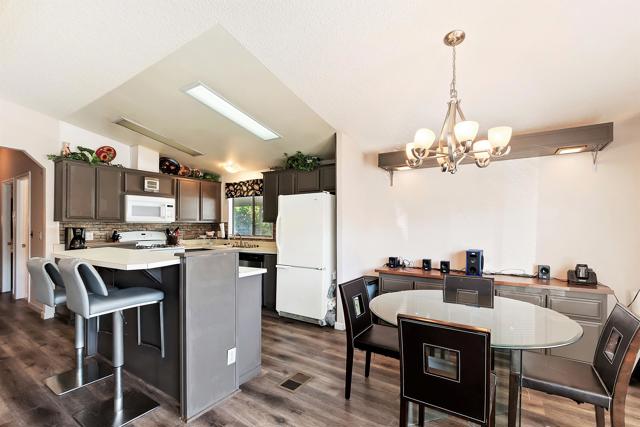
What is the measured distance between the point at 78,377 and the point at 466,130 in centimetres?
348

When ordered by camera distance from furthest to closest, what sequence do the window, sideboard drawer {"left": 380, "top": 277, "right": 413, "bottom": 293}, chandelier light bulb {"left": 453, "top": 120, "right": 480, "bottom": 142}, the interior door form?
1. the window
2. the interior door
3. sideboard drawer {"left": 380, "top": 277, "right": 413, "bottom": 293}
4. chandelier light bulb {"left": 453, "top": 120, "right": 480, "bottom": 142}

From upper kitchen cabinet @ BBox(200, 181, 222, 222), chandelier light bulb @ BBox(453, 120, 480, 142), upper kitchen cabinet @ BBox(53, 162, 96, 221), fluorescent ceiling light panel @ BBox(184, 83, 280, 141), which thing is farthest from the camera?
upper kitchen cabinet @ BBox(200, 181, 222, 222)

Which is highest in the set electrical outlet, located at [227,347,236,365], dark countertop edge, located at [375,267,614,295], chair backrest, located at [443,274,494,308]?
chair backrest, located at [443,274,494,308]

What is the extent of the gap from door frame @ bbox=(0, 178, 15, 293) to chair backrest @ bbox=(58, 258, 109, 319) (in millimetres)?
4810

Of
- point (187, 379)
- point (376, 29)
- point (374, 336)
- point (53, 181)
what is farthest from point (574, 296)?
point (53, 181)

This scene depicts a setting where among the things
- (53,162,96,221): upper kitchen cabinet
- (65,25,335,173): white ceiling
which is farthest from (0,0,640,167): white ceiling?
(53,162,96,221): upper kitchen cabinet

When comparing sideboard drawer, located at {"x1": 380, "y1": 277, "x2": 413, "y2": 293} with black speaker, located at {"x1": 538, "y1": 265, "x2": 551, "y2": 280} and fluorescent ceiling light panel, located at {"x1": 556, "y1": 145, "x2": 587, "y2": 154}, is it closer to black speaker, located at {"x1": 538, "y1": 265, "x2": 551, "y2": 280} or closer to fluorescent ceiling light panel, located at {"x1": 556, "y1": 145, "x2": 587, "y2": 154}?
black speaker, located at {"x1": 538, "y1": 265, "x2": 551, "y2": 280}

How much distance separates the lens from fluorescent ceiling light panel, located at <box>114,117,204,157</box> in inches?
149

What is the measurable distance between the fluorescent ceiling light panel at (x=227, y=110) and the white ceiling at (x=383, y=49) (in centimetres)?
46

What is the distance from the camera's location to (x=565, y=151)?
2.88 meters

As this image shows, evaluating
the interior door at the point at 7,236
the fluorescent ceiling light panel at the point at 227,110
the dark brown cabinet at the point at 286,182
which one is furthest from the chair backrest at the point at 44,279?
the interior door at the point at 7,236

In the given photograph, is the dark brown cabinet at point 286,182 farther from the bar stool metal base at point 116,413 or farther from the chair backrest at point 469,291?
the bar stool metal base at point 116,413

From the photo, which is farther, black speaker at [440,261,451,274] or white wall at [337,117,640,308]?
black speaker at [440,261,451,274]

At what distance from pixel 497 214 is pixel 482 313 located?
5.93 ft
